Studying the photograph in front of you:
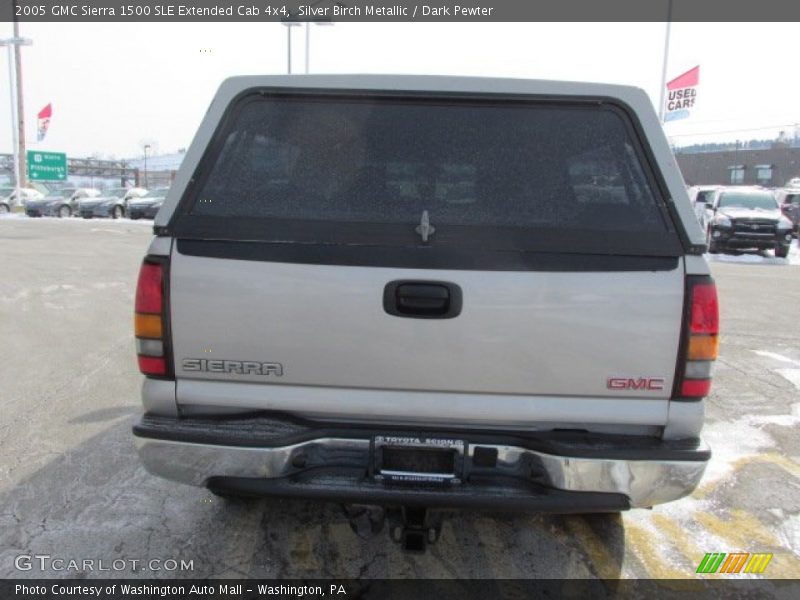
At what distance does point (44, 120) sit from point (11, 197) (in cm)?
668

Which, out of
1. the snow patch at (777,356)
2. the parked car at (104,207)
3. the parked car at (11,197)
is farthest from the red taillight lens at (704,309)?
the parked car at (11,197)

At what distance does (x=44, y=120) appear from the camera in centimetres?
3653

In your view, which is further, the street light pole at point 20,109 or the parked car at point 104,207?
→ the street light pole at point 20,109

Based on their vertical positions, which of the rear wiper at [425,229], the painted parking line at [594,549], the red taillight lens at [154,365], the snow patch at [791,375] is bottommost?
the painted parking line at [594,549]

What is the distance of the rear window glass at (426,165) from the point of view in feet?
7.87

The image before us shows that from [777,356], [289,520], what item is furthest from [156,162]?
[289,520]

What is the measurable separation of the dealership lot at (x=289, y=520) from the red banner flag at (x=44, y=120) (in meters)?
37.4

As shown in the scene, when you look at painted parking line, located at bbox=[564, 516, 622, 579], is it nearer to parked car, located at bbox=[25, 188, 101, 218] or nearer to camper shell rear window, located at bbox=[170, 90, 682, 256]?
camper shell rear window, located at bbox=[170, 90, 682, 256]

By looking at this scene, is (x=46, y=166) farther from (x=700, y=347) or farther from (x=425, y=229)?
(x=700, y=347)

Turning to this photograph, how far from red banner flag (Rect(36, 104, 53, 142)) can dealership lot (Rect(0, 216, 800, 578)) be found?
37.4 metres

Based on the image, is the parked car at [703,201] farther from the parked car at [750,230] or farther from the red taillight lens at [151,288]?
the red taillight lens at [151,288]

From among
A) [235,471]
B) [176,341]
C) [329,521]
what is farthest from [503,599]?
[176,341]

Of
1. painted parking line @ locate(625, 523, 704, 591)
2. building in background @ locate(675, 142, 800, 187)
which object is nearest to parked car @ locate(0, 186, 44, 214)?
painted parking line @ locate(625, 523, 704, 591)

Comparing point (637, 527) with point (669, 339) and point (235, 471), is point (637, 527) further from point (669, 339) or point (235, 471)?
point (235, 471)
